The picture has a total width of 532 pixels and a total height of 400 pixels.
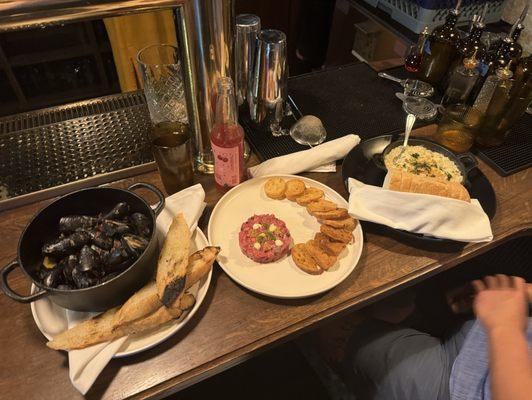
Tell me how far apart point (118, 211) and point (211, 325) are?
28cm

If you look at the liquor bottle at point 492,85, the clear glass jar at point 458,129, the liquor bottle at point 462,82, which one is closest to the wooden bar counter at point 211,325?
the clear glass jar at point 458,129

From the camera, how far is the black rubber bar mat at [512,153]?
106 centimetres

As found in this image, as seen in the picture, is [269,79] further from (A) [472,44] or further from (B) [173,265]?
(A) [472,44]

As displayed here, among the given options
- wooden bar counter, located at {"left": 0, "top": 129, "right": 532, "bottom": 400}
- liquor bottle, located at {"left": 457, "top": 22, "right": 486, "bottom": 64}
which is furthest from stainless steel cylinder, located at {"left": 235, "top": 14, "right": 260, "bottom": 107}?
liquor bottle, located at {"left": 457, "top": 22, "right": 486, "bottom": 64}

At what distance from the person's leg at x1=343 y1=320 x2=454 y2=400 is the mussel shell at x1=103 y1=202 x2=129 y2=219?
749 mm

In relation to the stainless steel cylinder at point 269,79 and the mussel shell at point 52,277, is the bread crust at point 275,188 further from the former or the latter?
the mussel shell at point 52,277

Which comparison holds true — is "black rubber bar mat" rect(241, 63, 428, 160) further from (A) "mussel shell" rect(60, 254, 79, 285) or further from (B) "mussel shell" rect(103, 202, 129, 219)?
(A) "mussel shell" rect(60, 254, 79, 285)

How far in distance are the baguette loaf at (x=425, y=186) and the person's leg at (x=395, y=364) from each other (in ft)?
1.40

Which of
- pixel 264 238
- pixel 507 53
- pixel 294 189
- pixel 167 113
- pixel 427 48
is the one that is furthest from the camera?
pixel 427 48

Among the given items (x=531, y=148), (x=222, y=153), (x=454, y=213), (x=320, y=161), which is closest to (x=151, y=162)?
(x=222, y=153)

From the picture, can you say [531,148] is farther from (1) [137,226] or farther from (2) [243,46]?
(1) [137,226]

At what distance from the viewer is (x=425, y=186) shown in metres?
0.89

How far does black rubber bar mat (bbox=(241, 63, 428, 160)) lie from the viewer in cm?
113

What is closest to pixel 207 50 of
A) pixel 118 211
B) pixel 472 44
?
pixel 118 211
